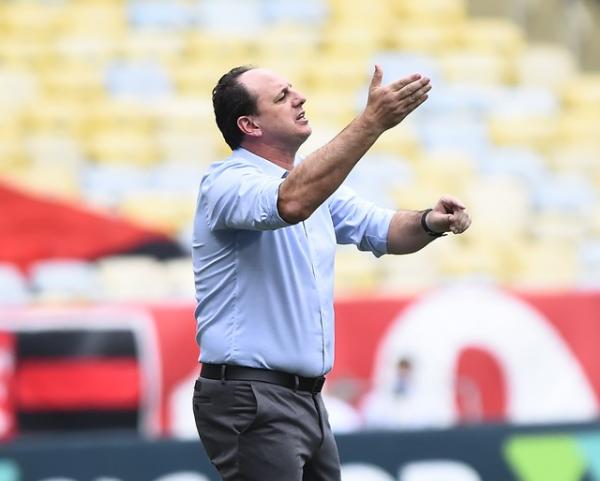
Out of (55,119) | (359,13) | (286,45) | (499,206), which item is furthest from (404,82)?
(359,13)

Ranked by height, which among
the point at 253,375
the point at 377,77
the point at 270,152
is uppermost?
the point at 377,77

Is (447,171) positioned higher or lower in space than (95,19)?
lower

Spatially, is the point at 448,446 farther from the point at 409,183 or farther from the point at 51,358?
the point at 409,183

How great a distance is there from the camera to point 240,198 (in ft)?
14.0

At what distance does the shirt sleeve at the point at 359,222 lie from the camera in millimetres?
4863

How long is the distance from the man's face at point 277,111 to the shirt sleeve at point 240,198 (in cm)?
16

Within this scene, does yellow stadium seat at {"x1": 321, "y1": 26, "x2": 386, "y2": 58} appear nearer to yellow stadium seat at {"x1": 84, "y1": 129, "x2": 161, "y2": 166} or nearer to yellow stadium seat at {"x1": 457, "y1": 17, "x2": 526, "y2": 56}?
yellow stadium seat at {"x1": 457, "y1": 17, "x2": 526, "y2": 56}

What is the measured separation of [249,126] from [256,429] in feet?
3.04

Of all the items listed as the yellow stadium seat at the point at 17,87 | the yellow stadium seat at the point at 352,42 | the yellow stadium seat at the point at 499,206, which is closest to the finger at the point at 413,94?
the yellow stadium seat at the point at 499,206

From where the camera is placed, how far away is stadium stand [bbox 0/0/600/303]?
36.6 feet

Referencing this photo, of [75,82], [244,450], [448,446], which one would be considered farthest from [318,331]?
[75,82]

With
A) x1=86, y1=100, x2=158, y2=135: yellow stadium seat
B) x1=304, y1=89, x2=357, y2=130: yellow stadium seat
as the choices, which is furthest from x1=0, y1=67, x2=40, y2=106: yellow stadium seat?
x1=304, y1=89, x2=357, y2=130: yellow stadium seat

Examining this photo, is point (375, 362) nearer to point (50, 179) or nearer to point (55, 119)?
point (50, 179)

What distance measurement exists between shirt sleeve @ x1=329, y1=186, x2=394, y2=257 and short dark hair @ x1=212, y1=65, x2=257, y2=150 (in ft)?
1.62
